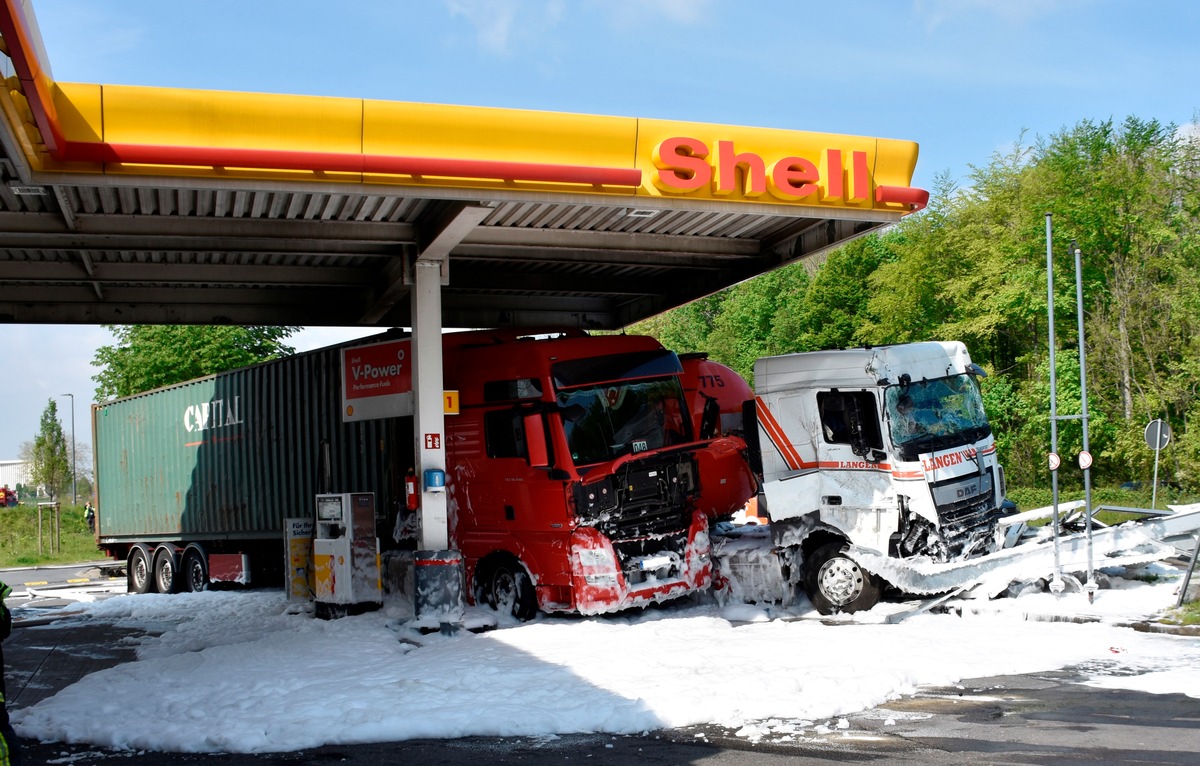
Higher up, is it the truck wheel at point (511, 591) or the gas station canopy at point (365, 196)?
the gas station canopy at point (365, 196)

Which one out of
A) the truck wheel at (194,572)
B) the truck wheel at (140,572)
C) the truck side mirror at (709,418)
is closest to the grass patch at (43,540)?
the truck wheel at (140,572)

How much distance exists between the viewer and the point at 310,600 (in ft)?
48.3

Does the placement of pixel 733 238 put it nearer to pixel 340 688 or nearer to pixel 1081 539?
pixel 1081 539

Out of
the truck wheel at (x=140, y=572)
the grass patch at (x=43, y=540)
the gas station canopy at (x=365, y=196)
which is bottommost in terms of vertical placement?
the grass patch at (x=43, y=540)

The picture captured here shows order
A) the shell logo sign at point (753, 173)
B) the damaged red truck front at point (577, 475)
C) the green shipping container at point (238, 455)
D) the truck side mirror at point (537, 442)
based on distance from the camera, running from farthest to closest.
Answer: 1. the green shipping container at point (238, 455)
2. the truck side mirror at point (537, 442)
3. the damaged red truck front at point (577, 475)
4. the shell logo sign at point (753, 173)

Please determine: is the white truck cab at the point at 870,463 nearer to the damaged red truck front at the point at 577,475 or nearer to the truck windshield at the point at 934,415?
the truck windshield at the point at 934,415

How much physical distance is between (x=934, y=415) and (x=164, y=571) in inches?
542

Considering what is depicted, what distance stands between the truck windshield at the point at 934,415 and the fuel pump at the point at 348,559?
20.2 ft

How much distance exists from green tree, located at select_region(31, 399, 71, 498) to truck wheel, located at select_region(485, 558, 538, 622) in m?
40.7

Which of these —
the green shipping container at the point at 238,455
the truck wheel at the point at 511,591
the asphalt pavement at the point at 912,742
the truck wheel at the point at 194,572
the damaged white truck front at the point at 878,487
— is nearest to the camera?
the asphalt pavement at the point at 912,742

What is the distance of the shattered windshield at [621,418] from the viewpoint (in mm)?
12148

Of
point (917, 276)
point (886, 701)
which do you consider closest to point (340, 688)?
point (886, 701)

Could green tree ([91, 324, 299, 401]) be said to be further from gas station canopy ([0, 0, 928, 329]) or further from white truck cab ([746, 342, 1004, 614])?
white truck cab ([746, 342, 1004, 614])

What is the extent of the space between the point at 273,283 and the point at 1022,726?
11239 mm
